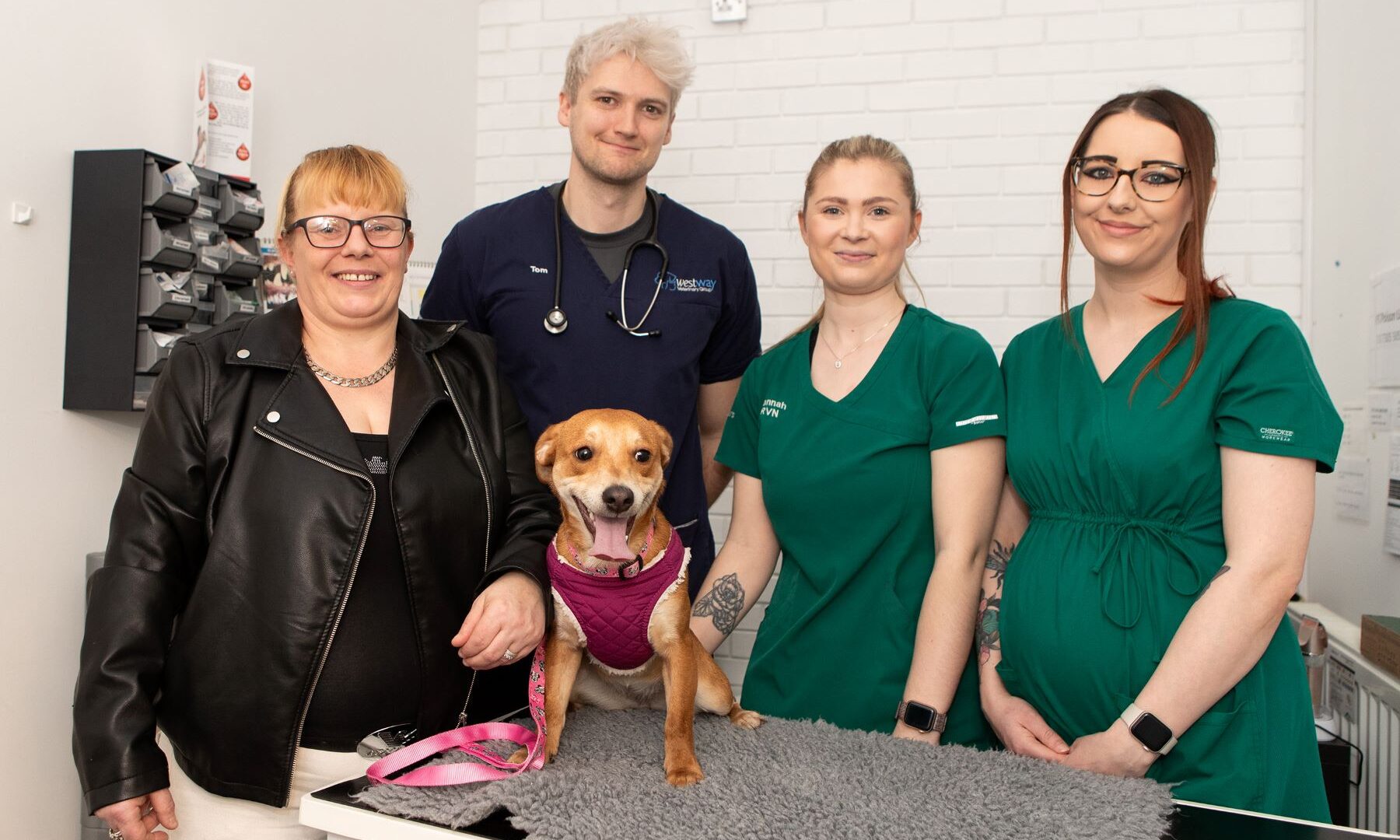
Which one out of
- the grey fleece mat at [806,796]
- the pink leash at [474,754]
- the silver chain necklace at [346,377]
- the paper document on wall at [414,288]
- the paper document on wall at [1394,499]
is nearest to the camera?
the grey fleece mat at [806,796]

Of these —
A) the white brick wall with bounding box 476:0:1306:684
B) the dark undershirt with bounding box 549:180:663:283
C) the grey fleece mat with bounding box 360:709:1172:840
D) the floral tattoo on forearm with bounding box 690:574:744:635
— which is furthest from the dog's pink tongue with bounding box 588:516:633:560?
the white brick wall with bounding box 476:0:1306:684

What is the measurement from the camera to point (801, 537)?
1873mm

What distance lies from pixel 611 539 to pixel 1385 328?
8.05 feet

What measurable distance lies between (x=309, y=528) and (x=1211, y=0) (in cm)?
387

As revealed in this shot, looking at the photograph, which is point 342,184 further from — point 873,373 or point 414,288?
point 414,288

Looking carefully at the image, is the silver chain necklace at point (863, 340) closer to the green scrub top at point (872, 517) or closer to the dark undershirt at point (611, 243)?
the green scrub top at point (872, 517)

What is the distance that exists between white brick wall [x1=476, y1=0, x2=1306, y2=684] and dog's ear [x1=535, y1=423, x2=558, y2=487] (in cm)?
282

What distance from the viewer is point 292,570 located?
1552 mm

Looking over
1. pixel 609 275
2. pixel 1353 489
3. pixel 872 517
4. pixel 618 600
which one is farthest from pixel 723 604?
pixel 1353 489

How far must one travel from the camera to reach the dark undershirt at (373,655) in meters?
1.57

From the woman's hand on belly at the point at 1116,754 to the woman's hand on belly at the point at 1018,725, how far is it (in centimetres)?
5

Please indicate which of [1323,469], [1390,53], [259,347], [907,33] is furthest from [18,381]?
[1390,53]

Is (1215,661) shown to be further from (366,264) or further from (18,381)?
(18,381)

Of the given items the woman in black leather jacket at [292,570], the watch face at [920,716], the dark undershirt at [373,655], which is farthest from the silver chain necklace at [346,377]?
the watch face at [920,716]
